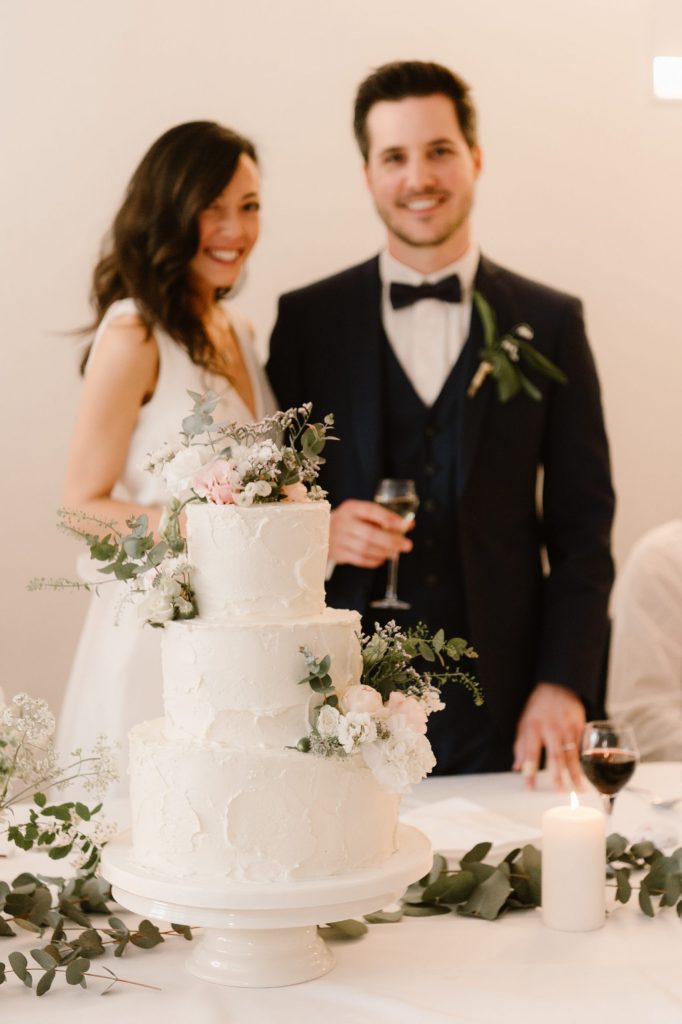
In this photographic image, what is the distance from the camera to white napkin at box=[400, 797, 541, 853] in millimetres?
1950

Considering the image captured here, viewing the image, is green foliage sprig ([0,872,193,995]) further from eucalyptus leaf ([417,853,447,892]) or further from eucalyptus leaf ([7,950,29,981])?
eucalyptus leaf ([417,853,447,892])

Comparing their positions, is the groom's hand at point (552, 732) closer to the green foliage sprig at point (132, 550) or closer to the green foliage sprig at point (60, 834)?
the green foliage sprig at point (60, 834)

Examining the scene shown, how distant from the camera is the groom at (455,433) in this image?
2906mm

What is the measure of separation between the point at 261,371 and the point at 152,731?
167 cm

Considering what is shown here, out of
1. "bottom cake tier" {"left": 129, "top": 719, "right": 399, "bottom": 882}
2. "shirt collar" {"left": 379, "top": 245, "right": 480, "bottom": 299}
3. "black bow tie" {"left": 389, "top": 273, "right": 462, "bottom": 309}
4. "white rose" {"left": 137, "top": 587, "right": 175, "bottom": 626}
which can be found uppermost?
"shirt collar" {"left": 379, "top": 245, "right": 480, "bottom": 299}

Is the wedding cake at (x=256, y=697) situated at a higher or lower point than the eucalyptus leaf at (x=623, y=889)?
higher

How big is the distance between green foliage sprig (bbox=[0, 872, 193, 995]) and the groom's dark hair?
2029 millimetres

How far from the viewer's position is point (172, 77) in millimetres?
4066

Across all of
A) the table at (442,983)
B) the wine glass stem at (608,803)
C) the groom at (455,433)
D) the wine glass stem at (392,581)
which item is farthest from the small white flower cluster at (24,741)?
the groom at (455,433)

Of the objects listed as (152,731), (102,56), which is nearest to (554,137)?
(102,56)

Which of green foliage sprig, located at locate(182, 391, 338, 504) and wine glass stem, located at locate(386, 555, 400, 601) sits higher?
green foliage sprig, located at locate(182, 391, 338, 504)

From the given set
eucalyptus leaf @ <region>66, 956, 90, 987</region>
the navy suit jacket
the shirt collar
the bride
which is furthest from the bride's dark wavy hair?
eucalyptus leaf @ <region>66, 956, 90, 987</region>

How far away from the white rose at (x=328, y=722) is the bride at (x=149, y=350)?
1.38m

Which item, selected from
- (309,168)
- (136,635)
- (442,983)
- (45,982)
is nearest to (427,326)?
(136,635)
